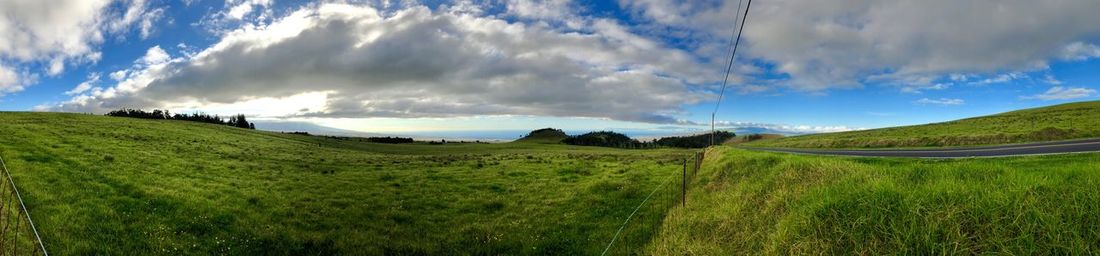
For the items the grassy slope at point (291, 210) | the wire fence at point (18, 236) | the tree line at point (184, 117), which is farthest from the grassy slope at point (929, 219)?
the tree line at point (184, 117)

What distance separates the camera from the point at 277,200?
19.0 meters

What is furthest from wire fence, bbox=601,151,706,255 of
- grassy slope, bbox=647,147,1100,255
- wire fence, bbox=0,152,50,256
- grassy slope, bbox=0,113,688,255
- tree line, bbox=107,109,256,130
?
tree line, bbox=107,109,256,130

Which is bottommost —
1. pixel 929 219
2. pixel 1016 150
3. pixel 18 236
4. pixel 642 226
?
pixel 642 226

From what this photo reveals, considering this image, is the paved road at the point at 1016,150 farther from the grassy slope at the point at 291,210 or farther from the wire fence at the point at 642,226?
the wire fence at the point at 642,226

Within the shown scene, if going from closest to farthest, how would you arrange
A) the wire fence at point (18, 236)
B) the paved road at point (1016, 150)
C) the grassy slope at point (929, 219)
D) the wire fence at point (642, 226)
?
1. the grassy slope at point (929, 219)
2. the wire fence at point (18, 236)
3. the wire fence at point (642, 226)
4. the paved road at point (1016, 150)

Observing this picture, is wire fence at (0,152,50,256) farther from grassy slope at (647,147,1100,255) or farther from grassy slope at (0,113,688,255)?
grassy slope at (647,147,1100,255)

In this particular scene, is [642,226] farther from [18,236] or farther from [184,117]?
[184,117]

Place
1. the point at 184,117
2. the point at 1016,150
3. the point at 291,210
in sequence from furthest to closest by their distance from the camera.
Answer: the point at 184,117, the point at 1016,150, the point at 291,210

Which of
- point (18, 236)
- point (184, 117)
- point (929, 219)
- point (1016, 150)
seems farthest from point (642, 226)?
point (184, 117)

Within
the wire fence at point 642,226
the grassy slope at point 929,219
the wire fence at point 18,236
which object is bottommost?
the wire fence at point 642,226

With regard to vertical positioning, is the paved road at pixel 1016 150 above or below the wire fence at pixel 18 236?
above

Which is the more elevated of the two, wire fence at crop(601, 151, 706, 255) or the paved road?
the paved road

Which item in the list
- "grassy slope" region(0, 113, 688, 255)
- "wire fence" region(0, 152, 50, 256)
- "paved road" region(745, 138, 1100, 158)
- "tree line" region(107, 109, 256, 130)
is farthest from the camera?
"tree line" region(107, 109, 256, 130)

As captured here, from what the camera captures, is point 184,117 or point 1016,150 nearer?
point 1016,150
